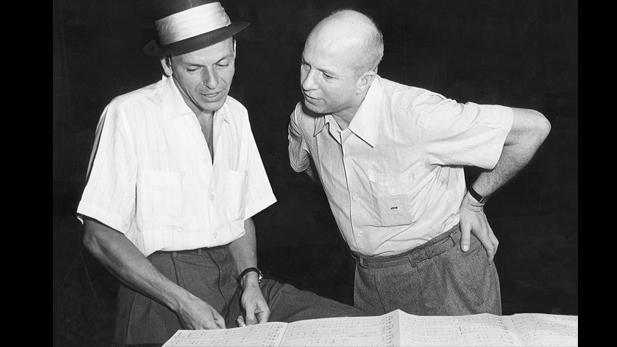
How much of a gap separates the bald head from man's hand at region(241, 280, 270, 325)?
30.9 inches

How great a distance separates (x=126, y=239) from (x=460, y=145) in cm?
110

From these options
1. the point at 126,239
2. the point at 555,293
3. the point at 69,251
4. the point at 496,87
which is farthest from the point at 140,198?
the point at 555,293

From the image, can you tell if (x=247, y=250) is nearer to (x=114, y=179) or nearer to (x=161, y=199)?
(x=161, y=199)

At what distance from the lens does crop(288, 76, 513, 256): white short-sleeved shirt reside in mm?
2174

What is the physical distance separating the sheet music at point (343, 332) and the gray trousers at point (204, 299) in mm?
162

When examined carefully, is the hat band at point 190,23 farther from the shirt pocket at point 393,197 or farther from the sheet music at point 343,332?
the sheet music at point 343,332

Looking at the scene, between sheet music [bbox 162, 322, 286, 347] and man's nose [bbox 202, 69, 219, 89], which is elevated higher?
man's nose [bbox 202, 69, 219, 89]

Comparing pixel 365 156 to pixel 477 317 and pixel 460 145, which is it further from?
pixel 477 317

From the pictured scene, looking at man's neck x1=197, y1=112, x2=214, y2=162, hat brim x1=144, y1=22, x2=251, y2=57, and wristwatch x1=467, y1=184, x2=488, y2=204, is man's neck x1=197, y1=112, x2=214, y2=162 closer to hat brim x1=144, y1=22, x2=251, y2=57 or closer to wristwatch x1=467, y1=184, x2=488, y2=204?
hat brim x1=144, y1=22, x2=251, y2=57

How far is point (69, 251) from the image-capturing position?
7.26 ft

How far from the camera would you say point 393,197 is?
2207mm

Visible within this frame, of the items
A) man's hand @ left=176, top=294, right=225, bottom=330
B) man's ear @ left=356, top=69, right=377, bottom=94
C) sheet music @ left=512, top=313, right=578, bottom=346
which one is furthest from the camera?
man's ear @ left=356, top=69, right=377, bottom=94

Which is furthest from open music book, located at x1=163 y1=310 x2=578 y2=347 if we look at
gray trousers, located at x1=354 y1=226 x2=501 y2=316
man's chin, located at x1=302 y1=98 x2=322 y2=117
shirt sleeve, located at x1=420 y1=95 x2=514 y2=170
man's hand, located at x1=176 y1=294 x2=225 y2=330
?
man's chin, located at x1=302 y1=98 x2=322 y2=117

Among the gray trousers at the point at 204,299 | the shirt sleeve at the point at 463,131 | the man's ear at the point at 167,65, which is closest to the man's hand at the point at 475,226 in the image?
the shirt sleeve at the point at 463,131
